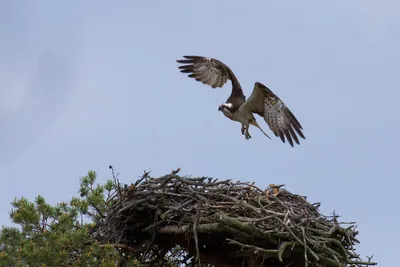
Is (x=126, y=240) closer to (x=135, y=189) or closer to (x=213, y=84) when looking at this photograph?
(x=135, y=189)

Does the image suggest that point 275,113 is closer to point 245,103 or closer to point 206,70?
point 245,103

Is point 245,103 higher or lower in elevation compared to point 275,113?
higher

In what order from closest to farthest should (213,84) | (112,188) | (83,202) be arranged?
(83,202) → (112,188) → (213,84)

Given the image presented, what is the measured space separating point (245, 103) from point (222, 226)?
121 inches

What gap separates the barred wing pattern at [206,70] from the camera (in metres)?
11.3

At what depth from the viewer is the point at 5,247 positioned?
7609 millimetres

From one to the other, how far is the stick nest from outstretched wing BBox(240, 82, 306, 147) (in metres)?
1.47

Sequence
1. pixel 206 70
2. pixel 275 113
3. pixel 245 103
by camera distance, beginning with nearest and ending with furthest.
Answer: pixel 275 113
pixel 245 103
pixel 206 70

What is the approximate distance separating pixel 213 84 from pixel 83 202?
3729 millimetres

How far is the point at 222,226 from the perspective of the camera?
7.30 metres

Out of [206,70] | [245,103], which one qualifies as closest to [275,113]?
[245,103]

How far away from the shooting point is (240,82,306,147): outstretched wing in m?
9.50

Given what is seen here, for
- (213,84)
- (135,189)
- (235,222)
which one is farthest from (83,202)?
(213,84)

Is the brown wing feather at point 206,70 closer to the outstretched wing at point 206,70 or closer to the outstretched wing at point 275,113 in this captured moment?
the outstretched wing at point 206,70
